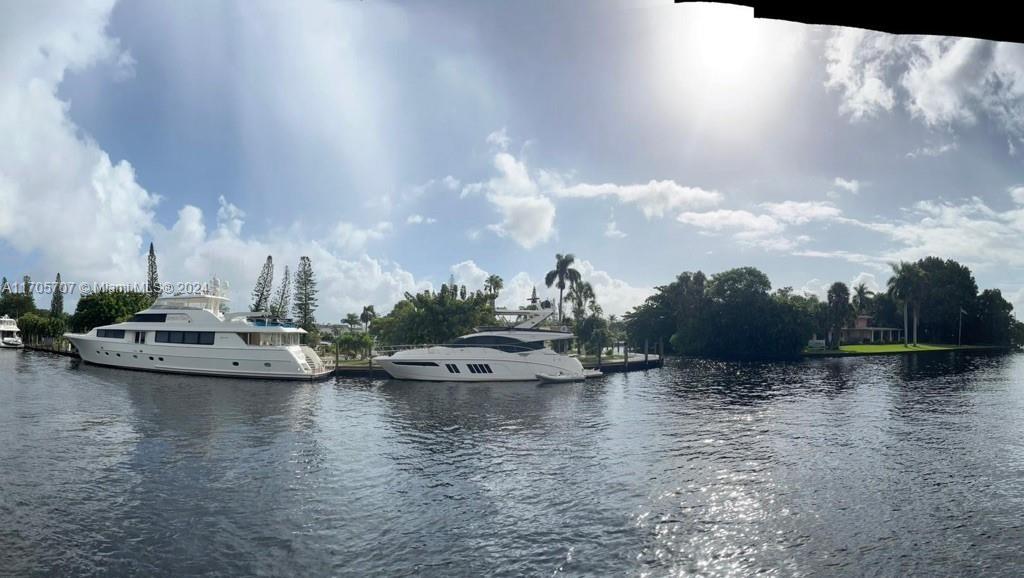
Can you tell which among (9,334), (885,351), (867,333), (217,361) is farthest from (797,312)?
(9,334)

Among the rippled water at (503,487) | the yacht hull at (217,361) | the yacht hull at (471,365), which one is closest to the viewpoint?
the rippled water at (503,487)

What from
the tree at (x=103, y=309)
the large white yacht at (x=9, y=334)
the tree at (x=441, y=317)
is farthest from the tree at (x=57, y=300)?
the tree at (x=441, y=317)

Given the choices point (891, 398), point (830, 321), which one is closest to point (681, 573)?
point (891, 398)

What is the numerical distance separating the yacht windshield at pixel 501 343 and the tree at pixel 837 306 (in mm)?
67420

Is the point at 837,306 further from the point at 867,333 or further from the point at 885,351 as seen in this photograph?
the point at 867,333

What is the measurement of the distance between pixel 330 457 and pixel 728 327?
75.6 meters

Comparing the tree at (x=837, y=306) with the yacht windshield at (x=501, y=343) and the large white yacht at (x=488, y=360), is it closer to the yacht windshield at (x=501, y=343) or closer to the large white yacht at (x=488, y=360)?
the large white yacht at (x=488, y=360)

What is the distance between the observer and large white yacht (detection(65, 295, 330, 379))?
49156 millimetres

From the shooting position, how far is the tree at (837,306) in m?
94.4

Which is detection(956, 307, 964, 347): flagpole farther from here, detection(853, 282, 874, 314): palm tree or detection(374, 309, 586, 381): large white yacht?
detection(374, 309, 586, 381): large white yacht

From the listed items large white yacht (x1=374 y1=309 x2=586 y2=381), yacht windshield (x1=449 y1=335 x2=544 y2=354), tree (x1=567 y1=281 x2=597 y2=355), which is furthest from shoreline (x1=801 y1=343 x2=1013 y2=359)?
yacht windshield (x1=449 y1=335 x2=544 y2=354)

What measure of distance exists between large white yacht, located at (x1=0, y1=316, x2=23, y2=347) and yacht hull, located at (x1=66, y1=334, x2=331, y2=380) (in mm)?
64363

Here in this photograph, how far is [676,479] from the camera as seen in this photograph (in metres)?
19.8

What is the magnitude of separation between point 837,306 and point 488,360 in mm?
72868
